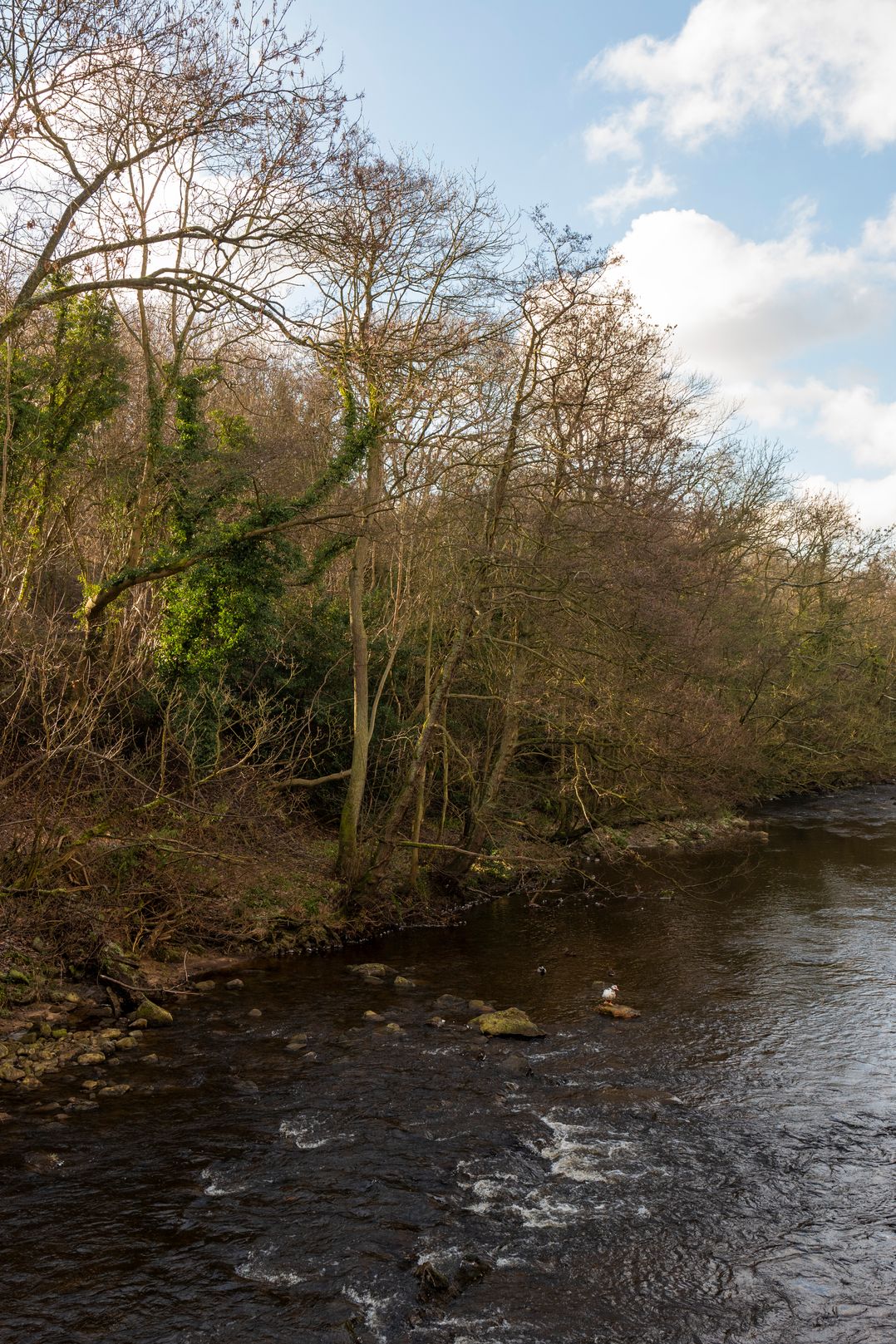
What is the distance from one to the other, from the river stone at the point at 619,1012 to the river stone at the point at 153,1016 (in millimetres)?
5308

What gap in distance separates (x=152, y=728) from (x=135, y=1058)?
825 cm

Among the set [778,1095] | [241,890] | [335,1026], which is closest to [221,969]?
[241,890]

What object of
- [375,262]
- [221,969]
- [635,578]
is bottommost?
[221,969]

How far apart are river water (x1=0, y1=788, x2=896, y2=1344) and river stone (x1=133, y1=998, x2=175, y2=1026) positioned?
0.27 metres

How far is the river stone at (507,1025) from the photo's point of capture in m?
11.3

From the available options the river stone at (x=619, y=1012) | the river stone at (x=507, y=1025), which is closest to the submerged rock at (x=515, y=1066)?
the river stone at (x=507, y=1025)

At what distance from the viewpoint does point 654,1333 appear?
19.6 feet

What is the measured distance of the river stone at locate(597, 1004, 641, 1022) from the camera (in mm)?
11969

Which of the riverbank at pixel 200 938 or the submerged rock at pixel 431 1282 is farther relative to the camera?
the riverbank at pixel 200 938

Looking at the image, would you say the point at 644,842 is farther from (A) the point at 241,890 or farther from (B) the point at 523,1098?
(B) the point at 523,1098

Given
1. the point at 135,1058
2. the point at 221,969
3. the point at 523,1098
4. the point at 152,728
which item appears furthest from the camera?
the point at 152,728

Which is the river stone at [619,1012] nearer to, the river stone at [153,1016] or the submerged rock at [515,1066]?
the submerged rock at [515,1066]

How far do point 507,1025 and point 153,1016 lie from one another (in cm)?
419

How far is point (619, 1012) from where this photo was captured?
12.1 metres
